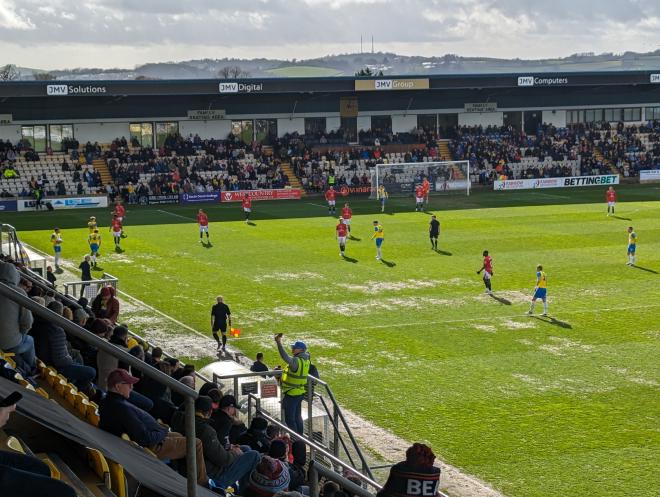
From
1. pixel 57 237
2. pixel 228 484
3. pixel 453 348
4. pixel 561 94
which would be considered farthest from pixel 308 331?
pixel 561 94

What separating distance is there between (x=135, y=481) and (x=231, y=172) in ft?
184

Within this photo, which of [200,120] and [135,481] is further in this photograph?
[200,120]

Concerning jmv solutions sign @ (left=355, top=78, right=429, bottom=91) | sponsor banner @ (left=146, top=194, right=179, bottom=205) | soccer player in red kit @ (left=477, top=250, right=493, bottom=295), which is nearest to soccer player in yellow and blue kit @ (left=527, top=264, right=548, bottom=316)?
soccer player in red kit @ (left=477, top=250, right=493, bottom=295)

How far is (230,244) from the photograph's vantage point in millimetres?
40250

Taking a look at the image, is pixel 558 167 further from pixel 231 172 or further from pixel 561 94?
pixel 231 172

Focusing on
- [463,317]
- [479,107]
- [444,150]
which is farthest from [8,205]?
[479,107]

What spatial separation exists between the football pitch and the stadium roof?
39.3ft

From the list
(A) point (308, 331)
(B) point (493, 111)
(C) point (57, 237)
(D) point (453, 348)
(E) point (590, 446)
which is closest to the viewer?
(E) point (590, 446)

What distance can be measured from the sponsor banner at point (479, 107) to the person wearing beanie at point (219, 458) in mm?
65998

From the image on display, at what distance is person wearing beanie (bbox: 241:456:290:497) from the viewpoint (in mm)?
9766

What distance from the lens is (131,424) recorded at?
26.5ft

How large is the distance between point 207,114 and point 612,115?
32286 millimetres

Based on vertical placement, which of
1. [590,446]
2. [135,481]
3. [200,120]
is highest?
[200,120]

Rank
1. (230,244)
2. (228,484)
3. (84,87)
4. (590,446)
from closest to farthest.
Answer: (228,484)
(590,446)
(230,244)
(84,87)
